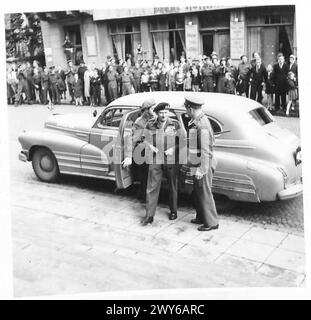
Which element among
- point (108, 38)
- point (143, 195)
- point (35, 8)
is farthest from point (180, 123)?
point (108, 38)

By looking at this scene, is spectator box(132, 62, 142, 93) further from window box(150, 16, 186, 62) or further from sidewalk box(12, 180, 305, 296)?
sidewalk box(12, 180, 305, 296)

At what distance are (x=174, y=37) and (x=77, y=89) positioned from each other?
3.67 metres

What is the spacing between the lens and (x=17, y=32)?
4.07 m

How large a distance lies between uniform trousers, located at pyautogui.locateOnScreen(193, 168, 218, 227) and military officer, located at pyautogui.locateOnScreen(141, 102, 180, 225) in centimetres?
35

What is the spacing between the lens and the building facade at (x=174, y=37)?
21.8 feet

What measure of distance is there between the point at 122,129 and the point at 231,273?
6.52 feet

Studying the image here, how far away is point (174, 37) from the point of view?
32.8 ft

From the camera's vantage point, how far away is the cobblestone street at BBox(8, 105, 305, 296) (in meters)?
3.65

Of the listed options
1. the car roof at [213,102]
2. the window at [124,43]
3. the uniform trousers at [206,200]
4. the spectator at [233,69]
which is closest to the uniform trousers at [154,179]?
the uniform trousers at [206,200]

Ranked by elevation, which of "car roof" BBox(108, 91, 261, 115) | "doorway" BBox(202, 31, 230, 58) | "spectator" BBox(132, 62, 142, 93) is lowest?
"car roof" BBox(108, 91, 261, 115)

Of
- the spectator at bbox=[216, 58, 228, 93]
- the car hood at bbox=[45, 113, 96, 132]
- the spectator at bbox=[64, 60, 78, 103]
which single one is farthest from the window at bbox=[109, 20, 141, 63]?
the car hood at bbox=[45, 113, 96, 132]

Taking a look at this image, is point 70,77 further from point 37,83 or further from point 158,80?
point 158,80

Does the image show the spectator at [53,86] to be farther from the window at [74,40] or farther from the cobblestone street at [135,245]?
the cobblestone street at [135,245]
